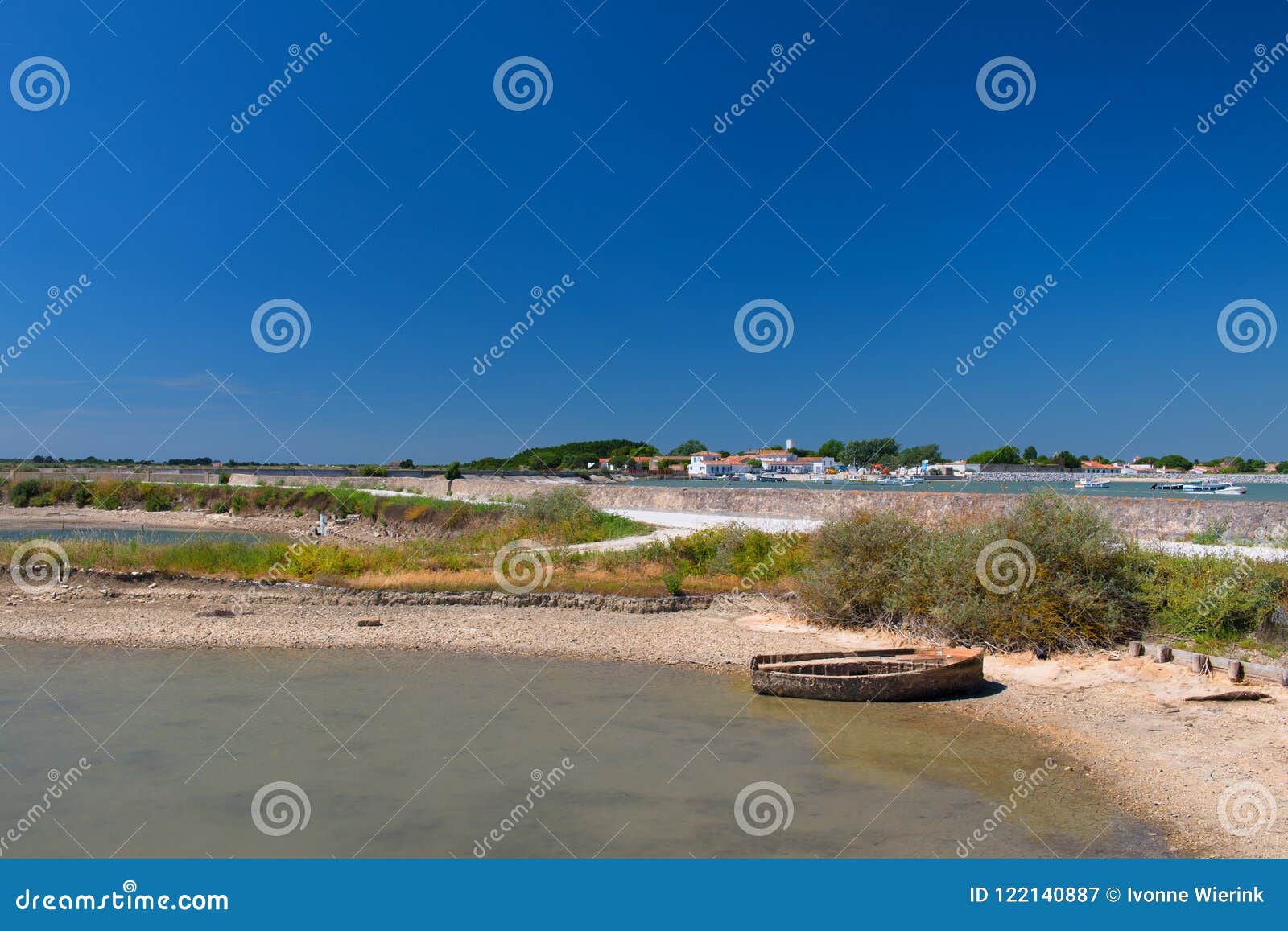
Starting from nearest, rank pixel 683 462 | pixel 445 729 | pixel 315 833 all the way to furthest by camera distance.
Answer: pixel 315 833 < pixel 445 729 < pixel 683 462

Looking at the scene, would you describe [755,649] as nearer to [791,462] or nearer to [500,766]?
[500,766]

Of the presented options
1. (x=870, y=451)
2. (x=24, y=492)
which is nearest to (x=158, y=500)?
(x=24, y=492)

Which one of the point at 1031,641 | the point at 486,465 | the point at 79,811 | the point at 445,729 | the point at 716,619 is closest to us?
the point at 79,811

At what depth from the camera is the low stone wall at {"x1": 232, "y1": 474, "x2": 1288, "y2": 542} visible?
18719mm

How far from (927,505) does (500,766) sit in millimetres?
16631

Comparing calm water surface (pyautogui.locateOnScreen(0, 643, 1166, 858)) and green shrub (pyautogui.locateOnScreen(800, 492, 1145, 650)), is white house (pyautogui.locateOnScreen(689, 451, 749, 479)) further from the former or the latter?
calm water surface (pyautogui.locateOnScreen(0, 643, 1166, 858))

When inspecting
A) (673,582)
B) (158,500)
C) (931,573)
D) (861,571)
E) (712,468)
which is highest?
(712,468)

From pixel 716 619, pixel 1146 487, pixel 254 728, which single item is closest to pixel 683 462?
pixel 1146 487

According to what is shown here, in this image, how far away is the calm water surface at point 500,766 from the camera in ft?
22.6

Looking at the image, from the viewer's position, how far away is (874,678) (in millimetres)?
10867

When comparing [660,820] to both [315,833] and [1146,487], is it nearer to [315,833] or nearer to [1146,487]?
[315,833]

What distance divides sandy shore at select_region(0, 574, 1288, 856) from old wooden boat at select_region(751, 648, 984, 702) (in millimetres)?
304

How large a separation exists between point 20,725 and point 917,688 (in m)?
10.8

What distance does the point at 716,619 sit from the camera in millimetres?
15914
